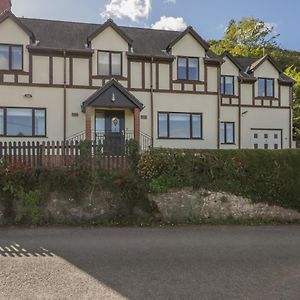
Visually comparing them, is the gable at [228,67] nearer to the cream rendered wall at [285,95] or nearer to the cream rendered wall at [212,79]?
the cream rendered wall at [212,79]

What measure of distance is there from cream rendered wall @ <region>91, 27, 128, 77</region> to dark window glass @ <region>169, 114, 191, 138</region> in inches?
147

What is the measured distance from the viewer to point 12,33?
18.1 m

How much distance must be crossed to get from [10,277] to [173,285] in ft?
9.02

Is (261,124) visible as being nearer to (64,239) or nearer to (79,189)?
(79,189)

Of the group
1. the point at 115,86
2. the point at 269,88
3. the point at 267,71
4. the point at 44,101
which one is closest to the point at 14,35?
the point at 44,101

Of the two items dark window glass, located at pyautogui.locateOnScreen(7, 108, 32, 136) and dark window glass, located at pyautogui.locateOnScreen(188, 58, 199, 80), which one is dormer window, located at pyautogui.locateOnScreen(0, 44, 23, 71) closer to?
dark window glass, located at pyautogui.locateOnScreen(7, 108, 32, 136)

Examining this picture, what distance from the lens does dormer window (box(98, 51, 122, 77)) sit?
756 inches

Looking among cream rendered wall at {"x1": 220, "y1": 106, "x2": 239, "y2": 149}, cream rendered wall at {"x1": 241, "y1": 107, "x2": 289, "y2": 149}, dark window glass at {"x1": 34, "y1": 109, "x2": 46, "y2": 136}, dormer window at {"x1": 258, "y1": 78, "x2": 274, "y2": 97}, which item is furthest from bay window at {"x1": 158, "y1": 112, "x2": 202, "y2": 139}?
dark window glass at {"x1": 34, "y1": 109, "x2": 46, "y2": 136}

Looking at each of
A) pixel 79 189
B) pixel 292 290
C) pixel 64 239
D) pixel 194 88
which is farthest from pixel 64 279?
pixel 194 88

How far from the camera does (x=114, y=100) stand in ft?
59.5

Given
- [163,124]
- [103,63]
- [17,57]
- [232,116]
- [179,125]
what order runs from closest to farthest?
[17,57]
[103,63]
[163,124]
[179,125]
[232,116]

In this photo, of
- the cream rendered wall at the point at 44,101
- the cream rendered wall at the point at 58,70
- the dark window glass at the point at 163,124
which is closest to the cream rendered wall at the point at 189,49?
the dark window glass at the point at 163,124

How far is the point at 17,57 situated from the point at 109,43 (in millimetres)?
4858

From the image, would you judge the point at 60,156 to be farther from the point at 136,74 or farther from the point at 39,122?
the point at 136,74
